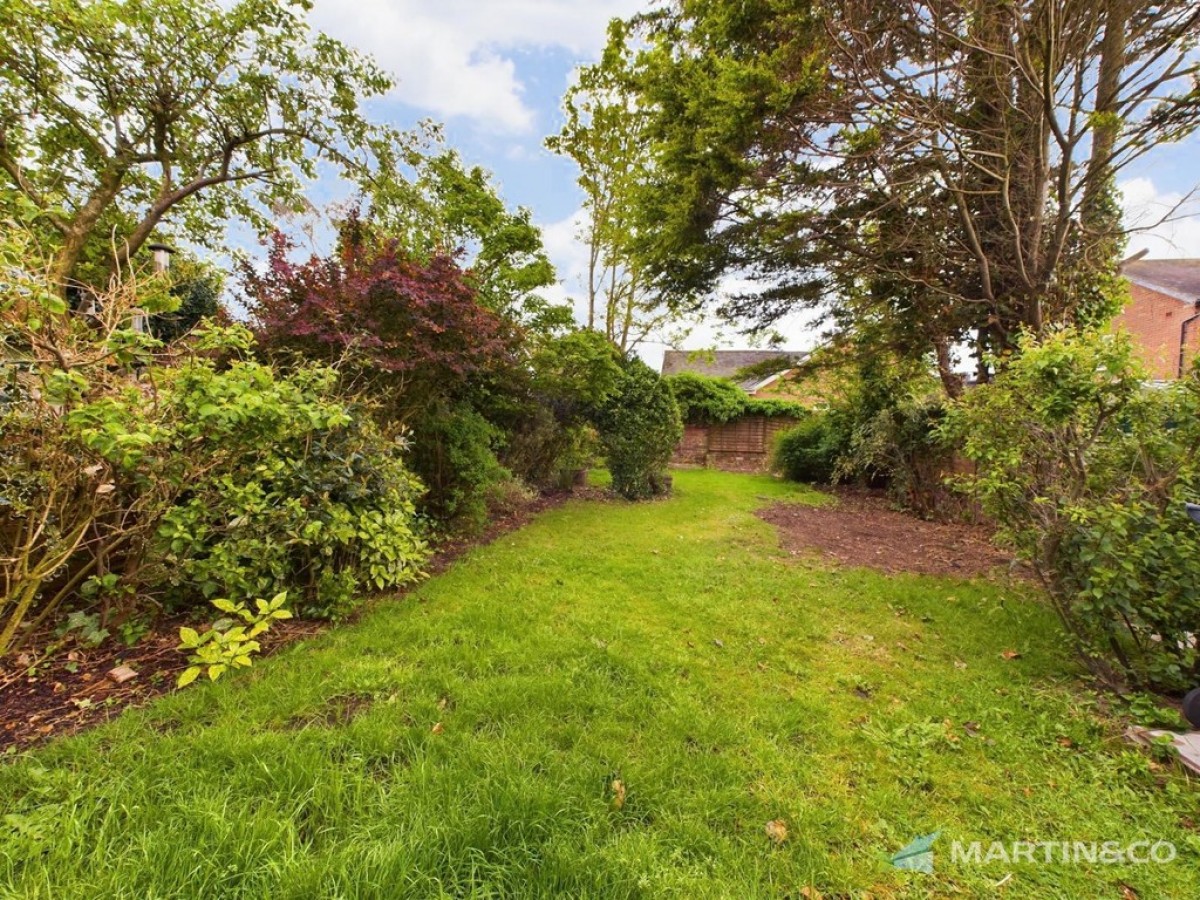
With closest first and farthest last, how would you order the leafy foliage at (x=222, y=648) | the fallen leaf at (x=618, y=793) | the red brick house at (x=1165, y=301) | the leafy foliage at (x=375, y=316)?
the fallen leaf at (x=618, y=793) → the leafy foliage at (x=222, y=648) → the leafy foliage at (x=375, y=316) → the red brick house at (x=1165, y=301)

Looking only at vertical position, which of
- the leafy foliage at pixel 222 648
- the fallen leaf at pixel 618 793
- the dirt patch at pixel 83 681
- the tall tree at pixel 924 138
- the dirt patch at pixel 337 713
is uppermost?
the tall tree at pixel 924 138

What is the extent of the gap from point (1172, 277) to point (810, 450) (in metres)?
13.1

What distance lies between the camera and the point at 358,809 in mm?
1658

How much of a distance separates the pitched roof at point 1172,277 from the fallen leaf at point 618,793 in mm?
18774

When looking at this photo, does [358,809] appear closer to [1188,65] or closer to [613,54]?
[1188,65]

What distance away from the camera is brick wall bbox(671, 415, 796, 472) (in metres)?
16.0

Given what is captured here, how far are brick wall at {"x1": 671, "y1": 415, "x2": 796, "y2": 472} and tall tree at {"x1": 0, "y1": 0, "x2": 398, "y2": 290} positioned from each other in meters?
12.0

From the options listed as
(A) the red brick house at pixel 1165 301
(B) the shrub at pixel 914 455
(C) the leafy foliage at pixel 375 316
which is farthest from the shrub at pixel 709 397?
(C) the leafy foliage at pixel 375 316

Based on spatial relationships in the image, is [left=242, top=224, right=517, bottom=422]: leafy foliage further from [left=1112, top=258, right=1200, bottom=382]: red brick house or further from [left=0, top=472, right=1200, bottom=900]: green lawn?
[left=1112, top=258, right=1200, bottom=382]: red brick house

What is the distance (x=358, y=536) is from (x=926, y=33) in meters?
8.33

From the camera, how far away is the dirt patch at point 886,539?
5.38 meters

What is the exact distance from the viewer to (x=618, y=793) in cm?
183

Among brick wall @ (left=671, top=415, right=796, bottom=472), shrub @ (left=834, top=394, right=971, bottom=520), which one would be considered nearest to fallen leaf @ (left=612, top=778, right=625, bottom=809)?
shrub @ (left=834, top=394, right=971, bottom=520)

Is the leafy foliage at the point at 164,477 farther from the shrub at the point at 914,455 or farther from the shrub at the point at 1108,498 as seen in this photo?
the shrub at the point at 914,455
